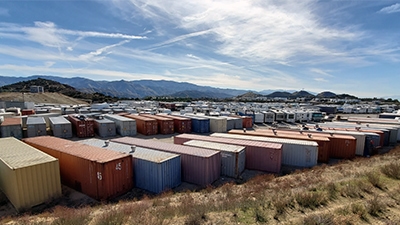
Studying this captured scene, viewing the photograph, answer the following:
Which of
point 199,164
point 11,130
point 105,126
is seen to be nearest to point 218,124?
point 105,126

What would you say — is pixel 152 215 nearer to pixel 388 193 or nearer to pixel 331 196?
pixel 331 196

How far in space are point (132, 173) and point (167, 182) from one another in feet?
8.42

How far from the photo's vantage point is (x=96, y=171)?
13.0m

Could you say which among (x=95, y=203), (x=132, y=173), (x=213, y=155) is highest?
(x=213, y=155)

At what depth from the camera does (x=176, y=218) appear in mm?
8359

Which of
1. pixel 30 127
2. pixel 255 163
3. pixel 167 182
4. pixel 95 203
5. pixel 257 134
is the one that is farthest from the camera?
pixel 30 127

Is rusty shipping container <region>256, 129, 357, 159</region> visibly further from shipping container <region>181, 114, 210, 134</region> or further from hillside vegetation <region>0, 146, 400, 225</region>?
shipping container <region>181, 114, 210, 134</region>

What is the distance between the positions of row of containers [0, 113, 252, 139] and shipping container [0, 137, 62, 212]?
57.0ft

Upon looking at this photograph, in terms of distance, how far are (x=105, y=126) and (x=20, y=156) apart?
1916cm

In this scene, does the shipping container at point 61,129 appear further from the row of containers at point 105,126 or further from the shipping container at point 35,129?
the shipping container at point 35,129

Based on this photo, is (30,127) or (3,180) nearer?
(3,180)

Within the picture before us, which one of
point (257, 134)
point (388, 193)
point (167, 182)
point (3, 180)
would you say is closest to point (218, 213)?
point (167, 182)

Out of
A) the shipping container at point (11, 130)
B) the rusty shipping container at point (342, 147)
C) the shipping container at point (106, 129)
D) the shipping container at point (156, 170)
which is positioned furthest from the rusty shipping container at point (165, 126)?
the rusty shipping container at point (342, 147)

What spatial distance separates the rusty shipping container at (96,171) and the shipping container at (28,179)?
54.4 inches
